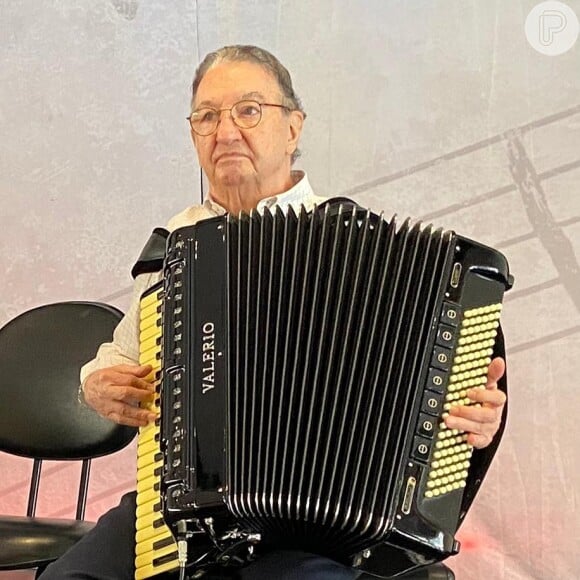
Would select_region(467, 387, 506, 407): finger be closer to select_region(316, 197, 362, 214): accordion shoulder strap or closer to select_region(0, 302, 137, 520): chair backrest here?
select_region(316, 197, 362, 214): accordion shoulder strap

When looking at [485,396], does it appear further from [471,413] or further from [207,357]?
[207,357]

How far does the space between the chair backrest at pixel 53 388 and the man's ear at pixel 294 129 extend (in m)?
0.46

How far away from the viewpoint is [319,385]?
1.10 m

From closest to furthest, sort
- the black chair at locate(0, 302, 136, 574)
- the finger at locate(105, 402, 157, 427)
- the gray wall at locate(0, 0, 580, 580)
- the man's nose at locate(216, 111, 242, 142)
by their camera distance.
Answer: the finger at locate(105, 402, 157, 427) < the man's nose at locate(216, 111, 242, 142) < the black chair at locate(0, 302, 136, 574) < the gray wall at locate(0, 0, 580, 580)

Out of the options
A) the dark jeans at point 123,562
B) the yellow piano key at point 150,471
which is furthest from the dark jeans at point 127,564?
the yellow piano key at point 150,471

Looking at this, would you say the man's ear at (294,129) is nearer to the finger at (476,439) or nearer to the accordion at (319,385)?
the accordion at (319,385)

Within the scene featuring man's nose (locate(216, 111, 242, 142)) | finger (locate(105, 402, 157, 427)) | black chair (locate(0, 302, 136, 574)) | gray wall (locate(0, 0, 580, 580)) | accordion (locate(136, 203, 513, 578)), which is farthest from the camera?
gray wall (locate(0, 0, 580, 580))

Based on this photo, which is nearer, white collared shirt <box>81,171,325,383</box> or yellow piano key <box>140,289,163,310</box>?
yellow piano key <box>140,289,163,310</box>

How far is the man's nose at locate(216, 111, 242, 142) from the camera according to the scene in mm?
1386

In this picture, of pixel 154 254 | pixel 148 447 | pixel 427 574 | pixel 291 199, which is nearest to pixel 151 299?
pixel 154 254

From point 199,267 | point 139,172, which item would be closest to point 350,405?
point 199,267

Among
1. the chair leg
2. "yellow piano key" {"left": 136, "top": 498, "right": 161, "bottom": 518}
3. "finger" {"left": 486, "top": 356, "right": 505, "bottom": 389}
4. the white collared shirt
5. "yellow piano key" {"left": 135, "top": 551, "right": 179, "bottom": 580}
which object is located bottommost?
the chair leg

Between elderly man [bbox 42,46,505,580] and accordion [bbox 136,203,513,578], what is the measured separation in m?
0.13
